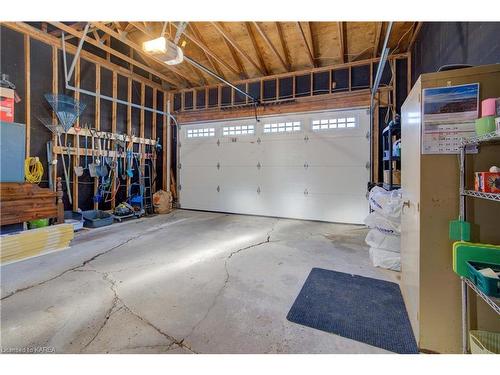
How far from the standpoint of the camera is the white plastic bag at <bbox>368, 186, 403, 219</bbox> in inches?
102

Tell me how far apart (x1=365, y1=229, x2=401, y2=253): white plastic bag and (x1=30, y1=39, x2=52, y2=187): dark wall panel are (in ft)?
18.9

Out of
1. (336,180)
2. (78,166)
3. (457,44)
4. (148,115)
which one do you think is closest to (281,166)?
(336,180)

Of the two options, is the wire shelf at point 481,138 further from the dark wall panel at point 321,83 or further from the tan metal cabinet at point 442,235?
the dark wall panel at point 321,83

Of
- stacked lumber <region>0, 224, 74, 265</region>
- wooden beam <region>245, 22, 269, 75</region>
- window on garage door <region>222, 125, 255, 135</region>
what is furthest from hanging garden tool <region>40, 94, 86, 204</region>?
wooden beam <region>245, 22, 269, 75</region>

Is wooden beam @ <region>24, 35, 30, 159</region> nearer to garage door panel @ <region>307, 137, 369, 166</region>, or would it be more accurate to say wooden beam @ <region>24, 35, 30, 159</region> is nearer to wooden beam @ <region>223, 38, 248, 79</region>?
wooden beam @ <region>223, 38, 248, 79</region>

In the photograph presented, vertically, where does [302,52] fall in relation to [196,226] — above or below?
above

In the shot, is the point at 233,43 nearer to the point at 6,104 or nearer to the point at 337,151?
the point at 337,151

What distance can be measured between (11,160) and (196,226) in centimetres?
308

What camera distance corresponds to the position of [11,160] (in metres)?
3.27

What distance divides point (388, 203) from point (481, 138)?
1614mm

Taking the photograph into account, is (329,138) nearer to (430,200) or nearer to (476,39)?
(476,39)

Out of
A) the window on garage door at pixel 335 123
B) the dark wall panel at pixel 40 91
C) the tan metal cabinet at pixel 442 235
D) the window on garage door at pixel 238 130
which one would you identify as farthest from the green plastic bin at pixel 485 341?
the dark wall panel at pixel 40 91

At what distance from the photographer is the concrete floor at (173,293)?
1589 millimetres
